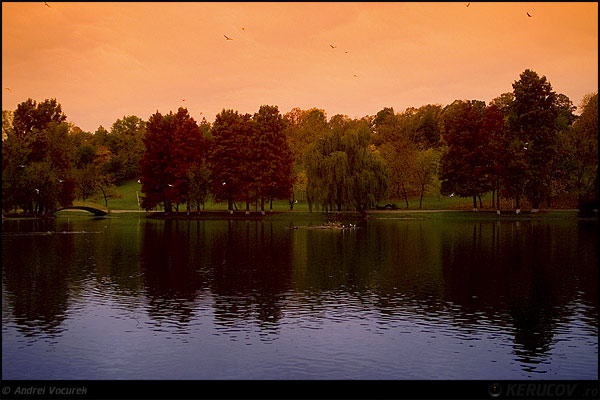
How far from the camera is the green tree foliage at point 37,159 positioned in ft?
310

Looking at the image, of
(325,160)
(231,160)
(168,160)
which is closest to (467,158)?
(325,160)

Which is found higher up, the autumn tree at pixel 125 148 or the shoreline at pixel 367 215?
the autumn tree at pixel 125 148

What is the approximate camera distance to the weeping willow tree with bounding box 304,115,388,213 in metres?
86.8

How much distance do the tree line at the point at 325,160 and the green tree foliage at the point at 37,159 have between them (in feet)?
0.61

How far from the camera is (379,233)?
219ft

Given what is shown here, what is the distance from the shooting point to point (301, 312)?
88.7ft

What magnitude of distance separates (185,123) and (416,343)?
89803 millimetres

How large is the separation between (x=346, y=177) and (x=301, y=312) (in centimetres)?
6052

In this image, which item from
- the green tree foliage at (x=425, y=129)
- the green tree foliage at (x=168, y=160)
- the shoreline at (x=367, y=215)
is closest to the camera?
the shoreline at (x=367, y=215)

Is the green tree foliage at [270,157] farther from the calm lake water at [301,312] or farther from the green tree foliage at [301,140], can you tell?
the calm lake water at [301,312]

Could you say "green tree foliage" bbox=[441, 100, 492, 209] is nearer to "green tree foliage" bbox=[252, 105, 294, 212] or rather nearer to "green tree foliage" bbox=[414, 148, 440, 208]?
"green tree foliage" bbox=[414, 148, 440, 208]

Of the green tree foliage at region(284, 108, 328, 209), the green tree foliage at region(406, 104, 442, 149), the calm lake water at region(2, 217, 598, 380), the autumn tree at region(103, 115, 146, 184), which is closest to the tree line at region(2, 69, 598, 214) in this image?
the green tree foliage at region(284, 108, 328, 209)

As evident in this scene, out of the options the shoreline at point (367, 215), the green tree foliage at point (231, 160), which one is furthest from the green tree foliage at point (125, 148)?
the green tree foliage at point (231, 160)

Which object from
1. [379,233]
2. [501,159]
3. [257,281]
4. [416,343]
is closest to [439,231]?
[379,233]
